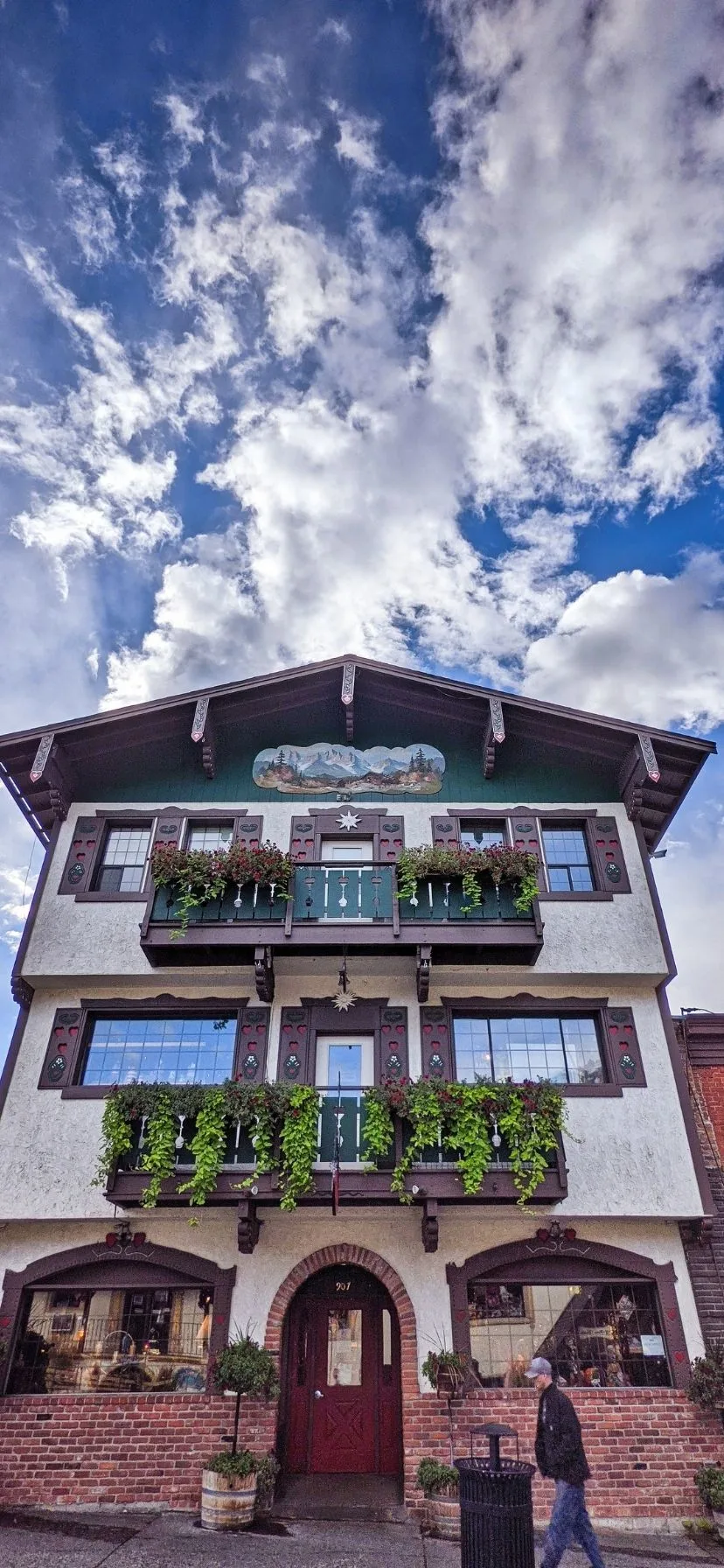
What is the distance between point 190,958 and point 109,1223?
160 inches

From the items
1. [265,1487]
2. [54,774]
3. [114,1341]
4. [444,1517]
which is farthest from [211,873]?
[444,1517]

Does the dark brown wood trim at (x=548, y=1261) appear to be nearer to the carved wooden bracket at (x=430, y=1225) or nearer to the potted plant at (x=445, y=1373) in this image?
the potted plant at (x=445, y=1373)

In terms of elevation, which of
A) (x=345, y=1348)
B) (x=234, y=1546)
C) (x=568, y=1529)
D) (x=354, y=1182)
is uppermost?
(x=354, y=1182)

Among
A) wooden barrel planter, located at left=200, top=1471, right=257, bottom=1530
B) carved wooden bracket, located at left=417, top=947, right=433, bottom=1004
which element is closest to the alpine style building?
carved wooden bracket, located at left=417, top=947, right=433, bottom=1004

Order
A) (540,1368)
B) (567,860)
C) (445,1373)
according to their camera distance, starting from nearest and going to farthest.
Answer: (540,1368) < (445,1373) < (567,860)

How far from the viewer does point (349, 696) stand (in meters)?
16.1

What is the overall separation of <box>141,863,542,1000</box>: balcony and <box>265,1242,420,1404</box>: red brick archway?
154 inches

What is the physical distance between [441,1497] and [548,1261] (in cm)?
321

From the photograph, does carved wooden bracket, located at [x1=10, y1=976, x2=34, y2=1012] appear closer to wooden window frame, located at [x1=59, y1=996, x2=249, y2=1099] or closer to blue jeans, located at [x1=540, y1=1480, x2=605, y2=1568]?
wooden window frame, located at [x1=59, y1=996, x2=249, y2=1099]

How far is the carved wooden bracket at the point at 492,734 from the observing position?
15.9 m

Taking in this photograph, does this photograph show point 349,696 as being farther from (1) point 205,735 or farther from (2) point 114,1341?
(2) point 114,1341

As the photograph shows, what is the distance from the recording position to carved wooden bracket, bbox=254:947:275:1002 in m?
13.6

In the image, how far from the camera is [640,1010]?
14.0 metres

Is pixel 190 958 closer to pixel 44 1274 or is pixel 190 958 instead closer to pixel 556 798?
pixel 44 1274
